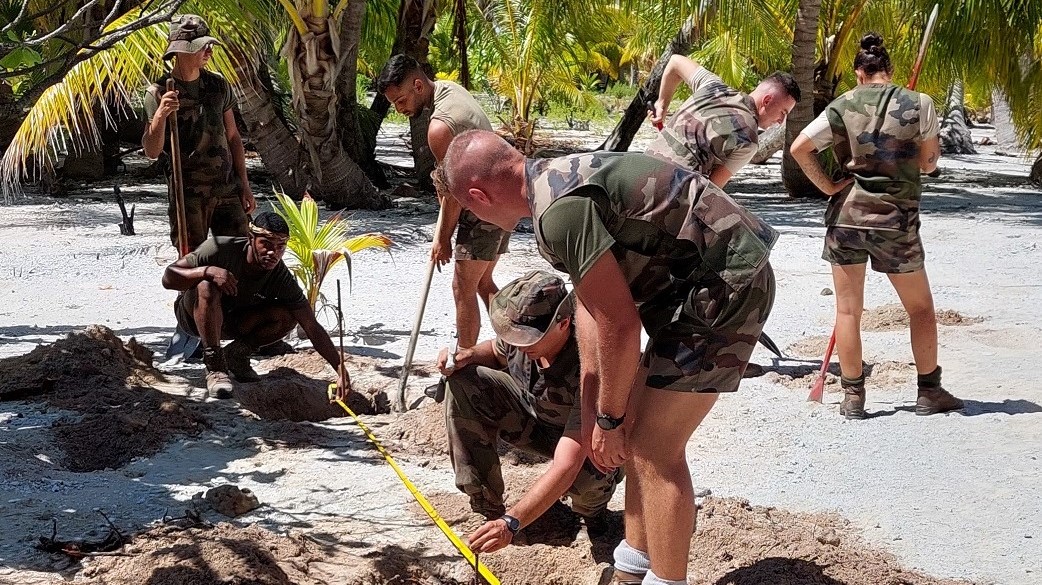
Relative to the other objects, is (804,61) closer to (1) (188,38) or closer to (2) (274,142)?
(2) (274,142)

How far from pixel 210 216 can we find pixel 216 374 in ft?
3.70

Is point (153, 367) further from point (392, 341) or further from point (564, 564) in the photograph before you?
point (564, 564)

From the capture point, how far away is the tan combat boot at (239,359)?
5.67 meters

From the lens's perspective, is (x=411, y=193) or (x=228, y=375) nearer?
(x=228, y=375)

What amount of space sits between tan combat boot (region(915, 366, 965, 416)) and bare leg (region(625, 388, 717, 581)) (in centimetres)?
270

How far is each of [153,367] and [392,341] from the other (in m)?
1.52

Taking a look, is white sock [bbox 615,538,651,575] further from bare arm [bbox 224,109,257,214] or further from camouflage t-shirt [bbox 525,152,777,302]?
bare arm [bbox 224,109,257,214]

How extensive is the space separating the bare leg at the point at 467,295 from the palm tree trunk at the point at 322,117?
680 cm

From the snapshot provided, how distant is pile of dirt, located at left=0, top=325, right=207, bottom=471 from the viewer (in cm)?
471

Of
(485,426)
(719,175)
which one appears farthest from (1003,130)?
(485,426)

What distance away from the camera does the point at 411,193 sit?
14.5 meters

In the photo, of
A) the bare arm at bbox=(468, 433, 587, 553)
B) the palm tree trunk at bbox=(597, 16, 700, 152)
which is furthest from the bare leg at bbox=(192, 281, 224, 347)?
the palm tree trunk at bbox=(597, 16, 700, 152)

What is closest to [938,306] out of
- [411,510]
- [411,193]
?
[411,510]

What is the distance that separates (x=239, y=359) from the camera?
570cm
